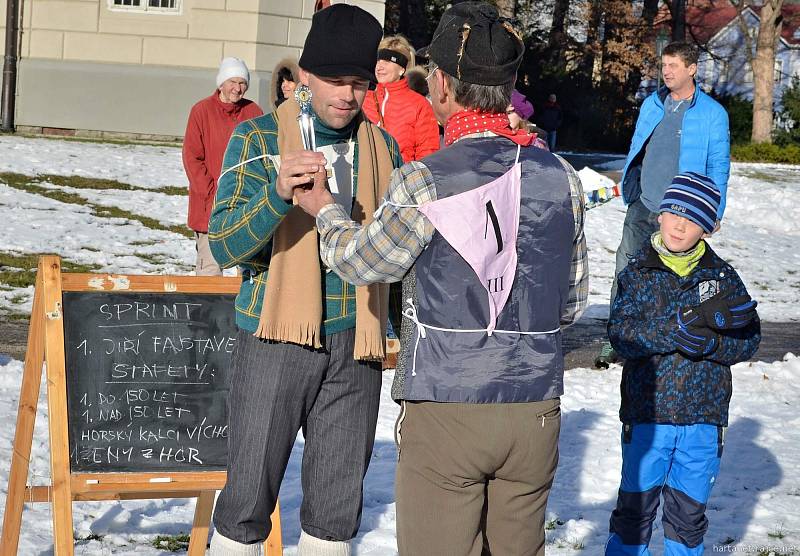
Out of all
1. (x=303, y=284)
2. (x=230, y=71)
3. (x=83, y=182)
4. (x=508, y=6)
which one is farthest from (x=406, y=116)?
(x=508, y=6)

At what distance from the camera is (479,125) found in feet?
9.51

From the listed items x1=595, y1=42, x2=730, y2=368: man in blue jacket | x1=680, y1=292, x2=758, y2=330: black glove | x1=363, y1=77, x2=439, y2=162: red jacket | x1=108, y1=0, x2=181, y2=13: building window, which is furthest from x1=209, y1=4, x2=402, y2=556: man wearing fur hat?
x1=108, y1=0, x2=181, y2=13: building window

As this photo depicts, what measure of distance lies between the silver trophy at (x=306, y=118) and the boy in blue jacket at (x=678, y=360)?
1.58 meters

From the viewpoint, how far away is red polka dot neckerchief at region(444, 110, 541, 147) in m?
2.90

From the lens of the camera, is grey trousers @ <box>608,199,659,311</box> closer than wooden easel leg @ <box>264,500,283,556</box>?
No

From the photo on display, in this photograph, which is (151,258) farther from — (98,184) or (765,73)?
(765,73)

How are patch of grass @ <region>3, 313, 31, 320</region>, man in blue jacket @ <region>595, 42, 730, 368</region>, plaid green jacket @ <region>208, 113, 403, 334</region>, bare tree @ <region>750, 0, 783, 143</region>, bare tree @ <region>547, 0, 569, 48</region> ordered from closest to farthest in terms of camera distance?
plaid green jacket @ <region>208, 113, 403, 334</region> < man in blue jacket @ <region>595, 42, 730, 368</region> < patch of grass @ <region>3, 313, 31, 320</region> < bare tree @ <region>750, 0, 783, 143</region> < bare tree @ <region>547, 0, 569, 48</region>

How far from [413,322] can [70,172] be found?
491 inches

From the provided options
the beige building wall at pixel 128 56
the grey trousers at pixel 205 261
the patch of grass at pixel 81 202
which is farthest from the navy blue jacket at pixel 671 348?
the beige building wall at pixel 128 56

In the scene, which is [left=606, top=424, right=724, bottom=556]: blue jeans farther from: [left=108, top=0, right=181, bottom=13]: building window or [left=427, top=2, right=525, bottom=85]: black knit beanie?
[left=108, top=0, right=181, bottom=13]: building window

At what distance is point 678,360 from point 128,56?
1618 centimetres

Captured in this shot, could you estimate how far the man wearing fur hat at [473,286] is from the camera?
2828mm

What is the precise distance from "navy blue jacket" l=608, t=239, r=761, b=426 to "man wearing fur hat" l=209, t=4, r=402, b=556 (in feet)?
4.15

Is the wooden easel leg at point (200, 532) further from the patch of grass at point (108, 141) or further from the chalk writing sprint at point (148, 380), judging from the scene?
the patch of grass at point (108, 141)
